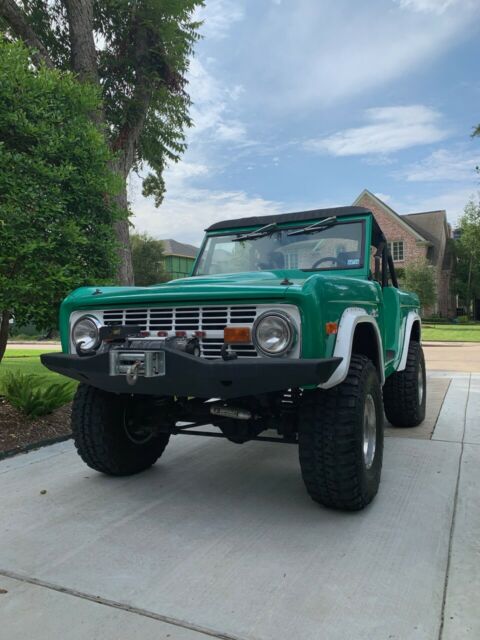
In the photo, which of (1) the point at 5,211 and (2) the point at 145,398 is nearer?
(2) the point at 145,398

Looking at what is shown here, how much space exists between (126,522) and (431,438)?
3.23m

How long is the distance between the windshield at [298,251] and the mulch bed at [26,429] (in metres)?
2.29

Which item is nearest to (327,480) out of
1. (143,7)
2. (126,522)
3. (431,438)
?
(126,522)

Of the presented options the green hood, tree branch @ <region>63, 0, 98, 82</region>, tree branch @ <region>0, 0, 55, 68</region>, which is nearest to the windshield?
the green hood

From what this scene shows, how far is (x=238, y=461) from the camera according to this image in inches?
168

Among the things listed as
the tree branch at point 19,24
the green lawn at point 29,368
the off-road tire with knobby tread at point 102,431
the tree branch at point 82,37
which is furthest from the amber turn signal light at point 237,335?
the tree branch at point 82,37

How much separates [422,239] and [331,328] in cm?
3641

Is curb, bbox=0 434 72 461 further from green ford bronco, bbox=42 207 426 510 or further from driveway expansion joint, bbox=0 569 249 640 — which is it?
driveway expansion joint, bbox=0 569 249 640

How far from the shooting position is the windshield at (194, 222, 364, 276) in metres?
4.06

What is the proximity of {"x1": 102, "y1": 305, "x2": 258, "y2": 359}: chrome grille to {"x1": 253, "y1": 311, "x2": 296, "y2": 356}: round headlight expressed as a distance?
7 cm

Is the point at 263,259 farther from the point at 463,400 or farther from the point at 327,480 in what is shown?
the point at 463,400

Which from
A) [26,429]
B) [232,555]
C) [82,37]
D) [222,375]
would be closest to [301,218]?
[222,375]

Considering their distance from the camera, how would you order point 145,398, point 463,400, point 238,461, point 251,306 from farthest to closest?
point 463,400, point 238,461, point 145,398, point 251,306

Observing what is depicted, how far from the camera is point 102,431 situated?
3.54 meters
